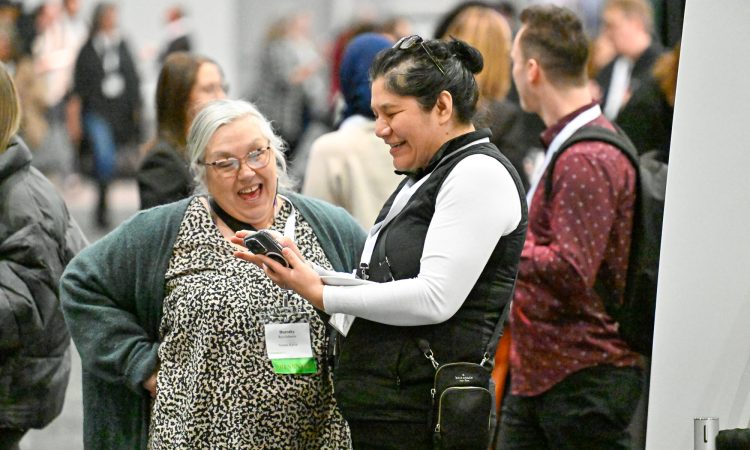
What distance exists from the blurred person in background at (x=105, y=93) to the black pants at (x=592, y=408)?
367 inches

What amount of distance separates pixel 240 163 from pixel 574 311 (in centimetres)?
124

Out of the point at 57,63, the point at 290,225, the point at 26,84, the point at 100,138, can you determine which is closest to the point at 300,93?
the point at 100,138

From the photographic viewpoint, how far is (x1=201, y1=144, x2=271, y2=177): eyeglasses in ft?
11.5

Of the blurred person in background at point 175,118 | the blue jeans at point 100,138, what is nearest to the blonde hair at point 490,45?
the blurred person in background at point 175,118

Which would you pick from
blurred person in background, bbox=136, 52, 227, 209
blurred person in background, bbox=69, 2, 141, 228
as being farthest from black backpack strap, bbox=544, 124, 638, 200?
blurred person in background, bbox=69, 2, 141, 228

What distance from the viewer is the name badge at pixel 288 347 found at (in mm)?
3357

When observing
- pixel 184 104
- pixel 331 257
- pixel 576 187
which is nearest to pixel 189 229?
pixel 331 257

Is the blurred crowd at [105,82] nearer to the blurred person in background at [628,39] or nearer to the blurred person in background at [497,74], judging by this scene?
the blurred person in background at [628,39]

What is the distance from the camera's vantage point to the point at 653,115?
5.10 meters

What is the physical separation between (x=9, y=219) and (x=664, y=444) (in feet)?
7.16

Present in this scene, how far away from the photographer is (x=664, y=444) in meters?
2.97

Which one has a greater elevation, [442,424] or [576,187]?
[576,187]

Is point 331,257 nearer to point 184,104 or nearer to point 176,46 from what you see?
point 184,104

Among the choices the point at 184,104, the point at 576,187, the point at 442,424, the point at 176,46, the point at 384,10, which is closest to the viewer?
the point at 442,424
